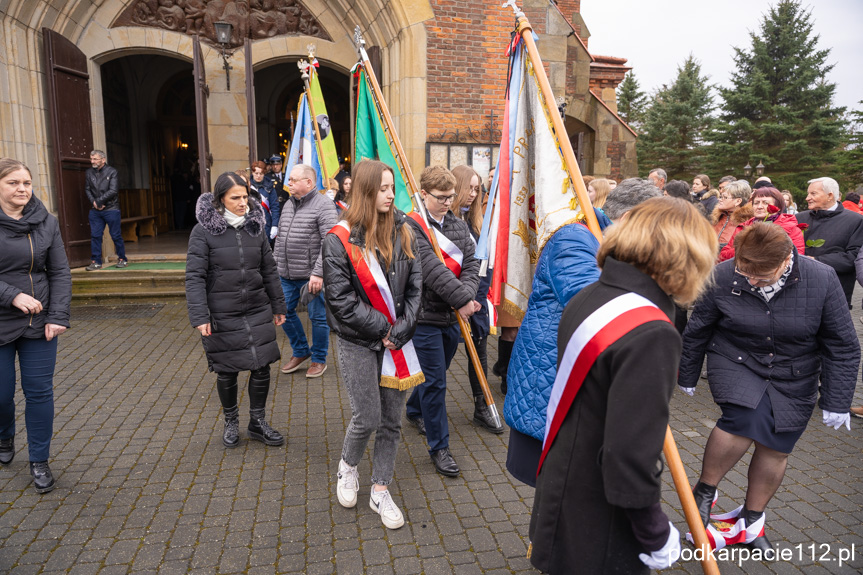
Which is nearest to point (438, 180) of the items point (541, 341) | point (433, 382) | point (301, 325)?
point (433, 382)

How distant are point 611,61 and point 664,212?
1526 cm

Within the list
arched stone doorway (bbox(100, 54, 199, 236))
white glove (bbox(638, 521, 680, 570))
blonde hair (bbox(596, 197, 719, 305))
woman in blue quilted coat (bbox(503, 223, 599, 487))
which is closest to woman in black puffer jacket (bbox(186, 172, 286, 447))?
woman in blue quilted coat (bbox(503, 223, 599, 487))

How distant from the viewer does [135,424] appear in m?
4.63

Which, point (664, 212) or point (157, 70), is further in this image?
point (157, 70)

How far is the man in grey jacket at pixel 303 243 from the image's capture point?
5.47 m

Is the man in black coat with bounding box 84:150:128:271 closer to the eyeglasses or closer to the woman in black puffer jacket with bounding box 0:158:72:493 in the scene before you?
the woman in black puffer jacket with bounding box 0:158:72:493

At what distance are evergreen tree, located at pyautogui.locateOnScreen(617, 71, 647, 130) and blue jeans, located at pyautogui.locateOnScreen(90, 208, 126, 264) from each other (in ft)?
142

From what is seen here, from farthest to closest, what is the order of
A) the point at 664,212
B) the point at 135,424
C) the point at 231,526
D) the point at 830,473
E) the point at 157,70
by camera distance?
the point at 157,70 → the point at 135,424 → the point at 830,473 → the point at 231,526 → the point at 664,212

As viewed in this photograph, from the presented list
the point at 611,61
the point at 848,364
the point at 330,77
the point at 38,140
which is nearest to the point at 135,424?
the point at 848,364

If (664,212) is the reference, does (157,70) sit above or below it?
above

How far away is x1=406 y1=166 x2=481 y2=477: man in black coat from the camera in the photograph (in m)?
3.70

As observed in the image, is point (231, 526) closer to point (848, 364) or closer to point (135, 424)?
point (135, 424)

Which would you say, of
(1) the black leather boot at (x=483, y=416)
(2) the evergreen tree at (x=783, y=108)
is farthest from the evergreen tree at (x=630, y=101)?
(1) the black leather boot at (x=483, y=416)

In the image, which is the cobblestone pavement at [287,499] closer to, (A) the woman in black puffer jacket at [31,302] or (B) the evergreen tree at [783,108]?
(A) the woman in black puffer jacket at [31,302]
